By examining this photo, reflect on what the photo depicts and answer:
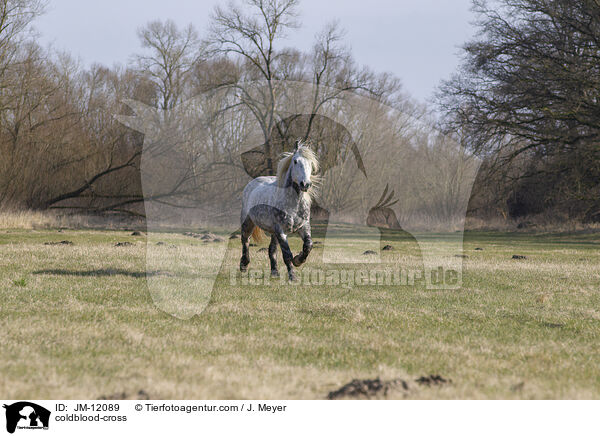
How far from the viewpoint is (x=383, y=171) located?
17938 mm

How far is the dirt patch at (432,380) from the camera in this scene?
3986mm

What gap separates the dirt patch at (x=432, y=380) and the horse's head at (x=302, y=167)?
15.1ft

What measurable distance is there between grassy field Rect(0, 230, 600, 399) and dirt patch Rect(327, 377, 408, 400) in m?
0.06

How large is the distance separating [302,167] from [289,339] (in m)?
3.73

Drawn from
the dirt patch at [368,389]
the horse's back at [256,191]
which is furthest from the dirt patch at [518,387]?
the horse's back at [256,191]

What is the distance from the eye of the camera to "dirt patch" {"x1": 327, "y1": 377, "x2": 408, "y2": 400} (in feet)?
12.3

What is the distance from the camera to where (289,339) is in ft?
17.6

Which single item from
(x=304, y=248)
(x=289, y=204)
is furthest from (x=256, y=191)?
(x=304, y=248)

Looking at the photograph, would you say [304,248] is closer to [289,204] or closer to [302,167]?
[289,204]

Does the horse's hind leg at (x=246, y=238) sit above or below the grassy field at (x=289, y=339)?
above
